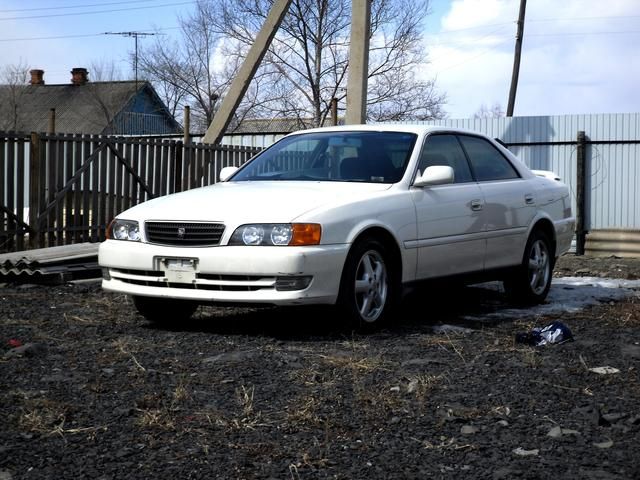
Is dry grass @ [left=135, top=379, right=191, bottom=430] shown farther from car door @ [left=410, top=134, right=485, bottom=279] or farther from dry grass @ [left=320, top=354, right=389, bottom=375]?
car door @ [left=410, top=134, right=485, bottom=279]

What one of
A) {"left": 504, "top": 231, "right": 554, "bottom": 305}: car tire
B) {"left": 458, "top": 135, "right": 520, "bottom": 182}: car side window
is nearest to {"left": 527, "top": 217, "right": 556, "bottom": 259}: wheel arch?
{"left": 504, "top": 231, "right": 554, "bottom": 305}: car tire

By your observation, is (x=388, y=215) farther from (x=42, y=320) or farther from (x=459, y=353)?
(x=42, y=320)

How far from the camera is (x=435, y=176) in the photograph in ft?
24.7

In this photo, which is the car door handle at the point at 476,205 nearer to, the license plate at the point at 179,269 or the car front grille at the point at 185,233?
the car front grille at the point at 185,233

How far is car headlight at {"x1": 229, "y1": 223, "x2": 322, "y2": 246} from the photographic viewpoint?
6570 millimetres

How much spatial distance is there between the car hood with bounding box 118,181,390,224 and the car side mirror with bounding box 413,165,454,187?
0.93 ft

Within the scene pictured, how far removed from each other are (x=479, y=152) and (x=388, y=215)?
1.85 metres

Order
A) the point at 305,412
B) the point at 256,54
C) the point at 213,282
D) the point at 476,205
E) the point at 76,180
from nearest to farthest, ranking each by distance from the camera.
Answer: the point at 305,412 → the point at 213,282 → the point at 476,205 → the point at 76,180 → the point at 256,54

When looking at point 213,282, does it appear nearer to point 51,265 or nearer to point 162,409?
point 162,409

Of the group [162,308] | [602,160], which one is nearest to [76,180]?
[162,308]

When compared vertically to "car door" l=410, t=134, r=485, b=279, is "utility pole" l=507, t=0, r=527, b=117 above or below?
above

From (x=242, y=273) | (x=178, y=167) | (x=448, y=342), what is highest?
(x=178, y=167)

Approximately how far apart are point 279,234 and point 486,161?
9.11 ft

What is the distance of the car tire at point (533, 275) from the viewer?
884 cm
